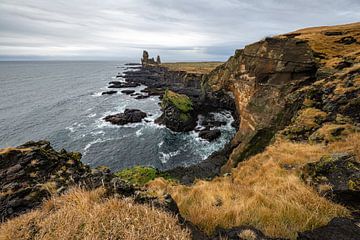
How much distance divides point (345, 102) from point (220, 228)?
1429cm

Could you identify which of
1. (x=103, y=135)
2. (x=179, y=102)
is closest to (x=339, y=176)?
(x=103, y=135)

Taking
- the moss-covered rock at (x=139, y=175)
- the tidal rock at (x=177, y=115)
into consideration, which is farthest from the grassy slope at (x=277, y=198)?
the tidal rock at (x=177, y=115)

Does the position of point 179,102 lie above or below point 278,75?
below

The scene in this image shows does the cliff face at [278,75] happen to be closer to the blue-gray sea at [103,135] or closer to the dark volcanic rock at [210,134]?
the blue-gray sea at [103,135]

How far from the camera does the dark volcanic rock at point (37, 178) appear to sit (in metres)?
6.91

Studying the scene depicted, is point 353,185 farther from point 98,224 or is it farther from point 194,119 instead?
point 194,119

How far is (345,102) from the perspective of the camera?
14469 millimetres

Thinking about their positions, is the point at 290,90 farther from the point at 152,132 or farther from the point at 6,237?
the point at 152,132

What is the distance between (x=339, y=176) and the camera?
683 cm

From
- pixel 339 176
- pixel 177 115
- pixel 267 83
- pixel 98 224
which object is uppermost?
pixel 267 83

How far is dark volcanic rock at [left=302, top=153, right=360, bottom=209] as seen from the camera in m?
6.10

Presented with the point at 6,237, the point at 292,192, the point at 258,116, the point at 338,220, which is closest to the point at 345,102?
the point at 258,116

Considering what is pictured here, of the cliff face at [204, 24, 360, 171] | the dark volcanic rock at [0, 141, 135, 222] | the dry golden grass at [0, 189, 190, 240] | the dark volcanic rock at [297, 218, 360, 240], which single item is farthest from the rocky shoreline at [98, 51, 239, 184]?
the dark volcanic rock at [297, 218, 360, 240]

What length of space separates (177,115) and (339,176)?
41.9 m
